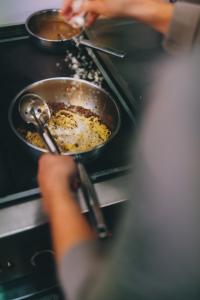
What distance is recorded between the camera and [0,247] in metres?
0.74

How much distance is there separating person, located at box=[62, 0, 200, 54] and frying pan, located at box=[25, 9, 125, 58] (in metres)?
0.10

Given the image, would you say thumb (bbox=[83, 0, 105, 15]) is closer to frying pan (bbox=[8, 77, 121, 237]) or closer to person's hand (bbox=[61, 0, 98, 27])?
person's hand (bbox=[61, 0, 98, 27])

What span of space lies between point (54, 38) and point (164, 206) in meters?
0.85

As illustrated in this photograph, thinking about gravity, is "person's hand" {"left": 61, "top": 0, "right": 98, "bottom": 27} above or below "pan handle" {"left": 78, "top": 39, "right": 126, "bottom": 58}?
above

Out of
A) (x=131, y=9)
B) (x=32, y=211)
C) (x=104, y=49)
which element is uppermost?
(x=131, y=9)

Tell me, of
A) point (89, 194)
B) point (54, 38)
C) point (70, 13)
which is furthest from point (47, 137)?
point (54, 38)

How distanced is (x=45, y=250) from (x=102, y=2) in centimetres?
62

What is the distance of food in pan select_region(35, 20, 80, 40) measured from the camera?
1.15m

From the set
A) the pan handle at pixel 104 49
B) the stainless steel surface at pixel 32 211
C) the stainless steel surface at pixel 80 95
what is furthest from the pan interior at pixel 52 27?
the stainless steel surface at pixel 32 211

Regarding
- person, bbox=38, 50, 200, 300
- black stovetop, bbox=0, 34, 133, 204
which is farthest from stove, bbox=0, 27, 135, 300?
person, bbox=38, 50, 200, 300

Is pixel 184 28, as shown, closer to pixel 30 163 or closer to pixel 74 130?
pixel 74 130

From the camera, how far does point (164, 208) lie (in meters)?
0.43

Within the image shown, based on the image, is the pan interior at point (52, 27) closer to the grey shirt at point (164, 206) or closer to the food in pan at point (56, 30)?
the food in pan at point (56, 30)

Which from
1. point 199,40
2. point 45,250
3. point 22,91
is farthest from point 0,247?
point 199,40
